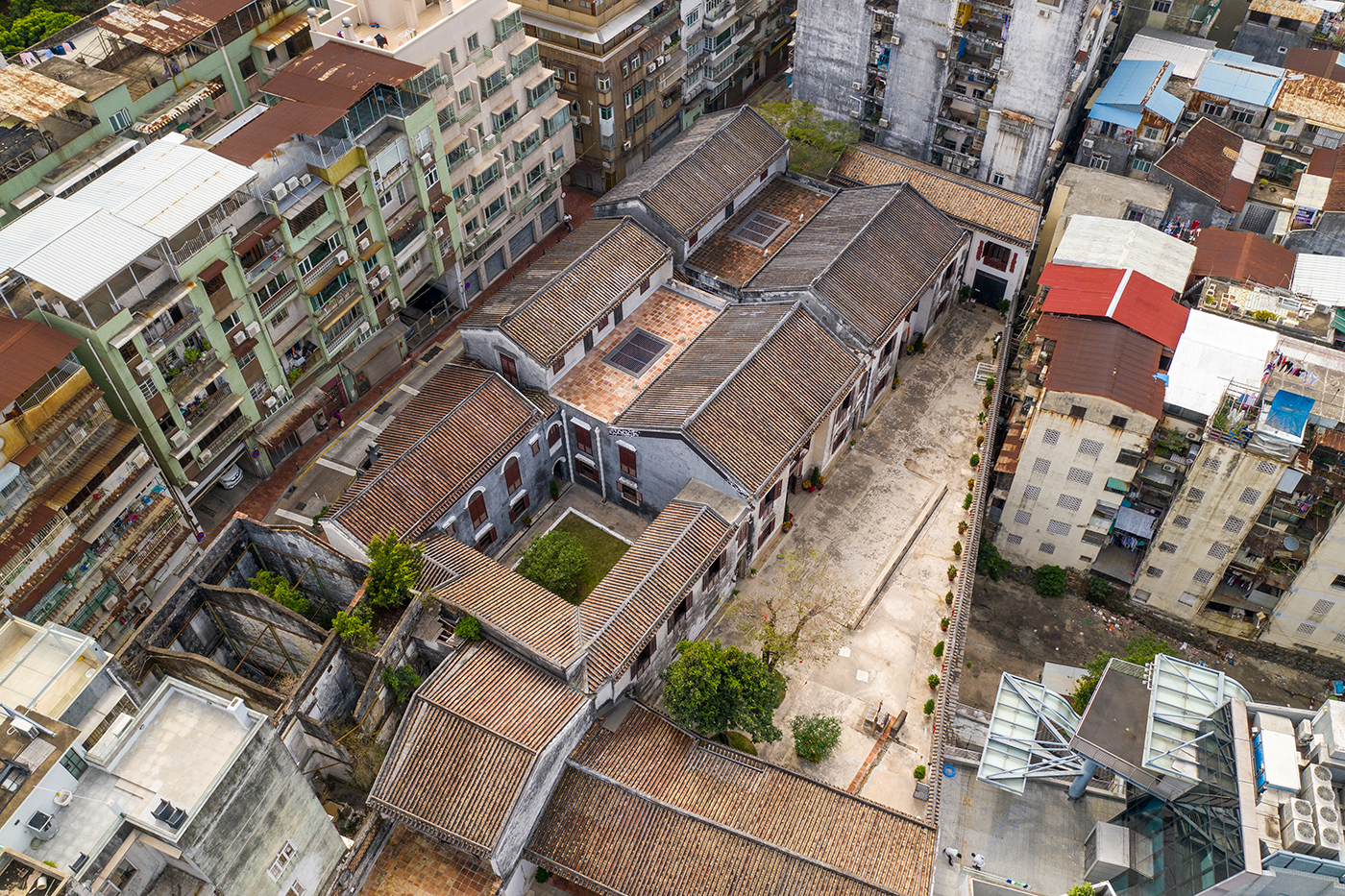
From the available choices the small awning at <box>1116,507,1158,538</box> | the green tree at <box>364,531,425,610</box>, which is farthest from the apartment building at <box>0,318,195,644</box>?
the small awning at <box>1116,507,1158,538</box>

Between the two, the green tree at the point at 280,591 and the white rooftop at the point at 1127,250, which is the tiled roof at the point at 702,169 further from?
the green tree at the point at 280,591

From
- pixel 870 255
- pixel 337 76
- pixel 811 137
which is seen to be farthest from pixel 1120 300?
pixel 337 76

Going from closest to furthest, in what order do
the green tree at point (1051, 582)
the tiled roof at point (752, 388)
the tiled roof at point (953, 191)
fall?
1. the tiled roof at point (752, 388)
2. the green tree at point (1051, 582)
3. the tiled roof at point (953, 191)

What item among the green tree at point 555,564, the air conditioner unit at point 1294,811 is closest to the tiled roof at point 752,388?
the green tree at point 555,564

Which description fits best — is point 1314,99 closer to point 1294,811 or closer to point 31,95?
point 1294,811

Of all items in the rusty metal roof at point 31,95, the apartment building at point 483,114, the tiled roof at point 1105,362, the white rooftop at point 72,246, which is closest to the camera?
the white rooftop at point 72,246

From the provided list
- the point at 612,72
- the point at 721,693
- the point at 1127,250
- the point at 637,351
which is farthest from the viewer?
the point at 612,72
